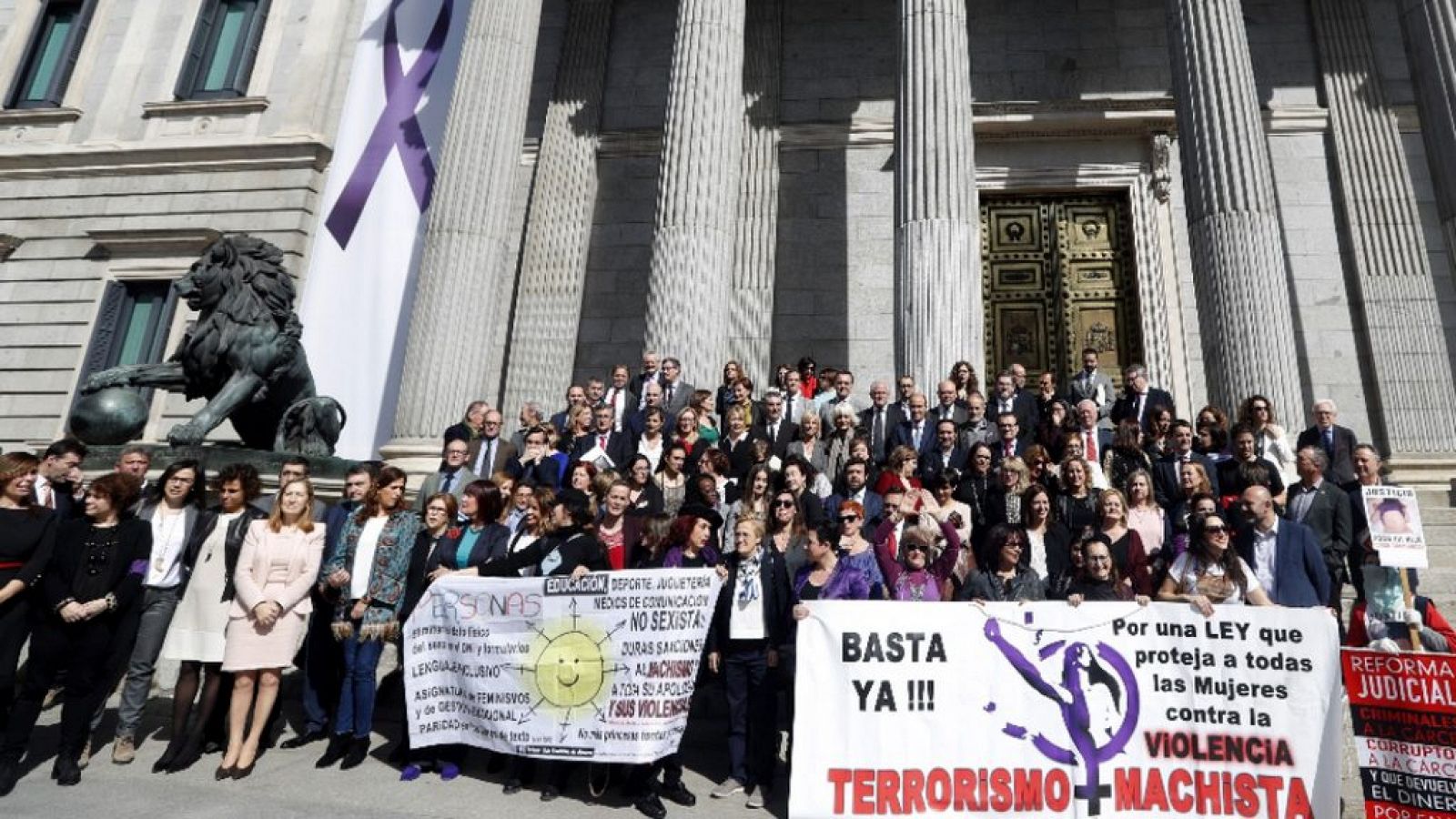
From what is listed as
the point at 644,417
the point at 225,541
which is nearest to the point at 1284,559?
the point at 644,417

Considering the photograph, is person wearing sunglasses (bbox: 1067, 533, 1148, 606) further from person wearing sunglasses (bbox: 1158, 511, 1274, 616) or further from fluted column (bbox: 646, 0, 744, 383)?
fluted column (bbox: 646, 0, 744, 383)

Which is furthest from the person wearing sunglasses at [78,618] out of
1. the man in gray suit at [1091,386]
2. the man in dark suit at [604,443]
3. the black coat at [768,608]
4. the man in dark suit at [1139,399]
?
the man in gray suit at [1091,386]

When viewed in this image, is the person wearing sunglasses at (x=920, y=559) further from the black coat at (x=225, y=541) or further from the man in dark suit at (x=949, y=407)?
the black coat at (x=225, y=541)

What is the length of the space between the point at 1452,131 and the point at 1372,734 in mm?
11185

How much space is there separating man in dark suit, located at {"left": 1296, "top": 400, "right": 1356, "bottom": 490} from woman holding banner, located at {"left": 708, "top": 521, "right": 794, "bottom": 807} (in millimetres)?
5997

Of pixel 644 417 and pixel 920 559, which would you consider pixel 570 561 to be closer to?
pixel 920 559

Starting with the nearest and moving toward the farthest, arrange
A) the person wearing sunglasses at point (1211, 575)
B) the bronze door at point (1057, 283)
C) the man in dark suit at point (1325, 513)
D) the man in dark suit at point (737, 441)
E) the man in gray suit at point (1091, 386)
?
1. the person wearing sunglasses at point (1211, 575)
2. the man in dark suit at point (1325, 513)
3. the man in dark suit at point (737, 441)
4. the man in gray suit at point (1091, 386)
5. the bronze door at point (1057, 283)

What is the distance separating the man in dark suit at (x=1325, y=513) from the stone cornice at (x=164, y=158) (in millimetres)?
19108

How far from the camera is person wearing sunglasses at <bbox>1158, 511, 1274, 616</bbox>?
5.23m

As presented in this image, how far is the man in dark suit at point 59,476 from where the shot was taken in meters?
6.71

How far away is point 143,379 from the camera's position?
9898 millimetres

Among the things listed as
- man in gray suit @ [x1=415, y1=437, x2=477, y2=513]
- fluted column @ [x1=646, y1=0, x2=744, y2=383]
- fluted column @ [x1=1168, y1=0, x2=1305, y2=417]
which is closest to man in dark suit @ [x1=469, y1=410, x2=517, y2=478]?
man in gray suit @ [x1=415, y1=437, x2=477, y2=513]

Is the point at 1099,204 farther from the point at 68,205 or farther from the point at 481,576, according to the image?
the point at 68,205

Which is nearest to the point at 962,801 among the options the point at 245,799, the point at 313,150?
the point at 245,799
